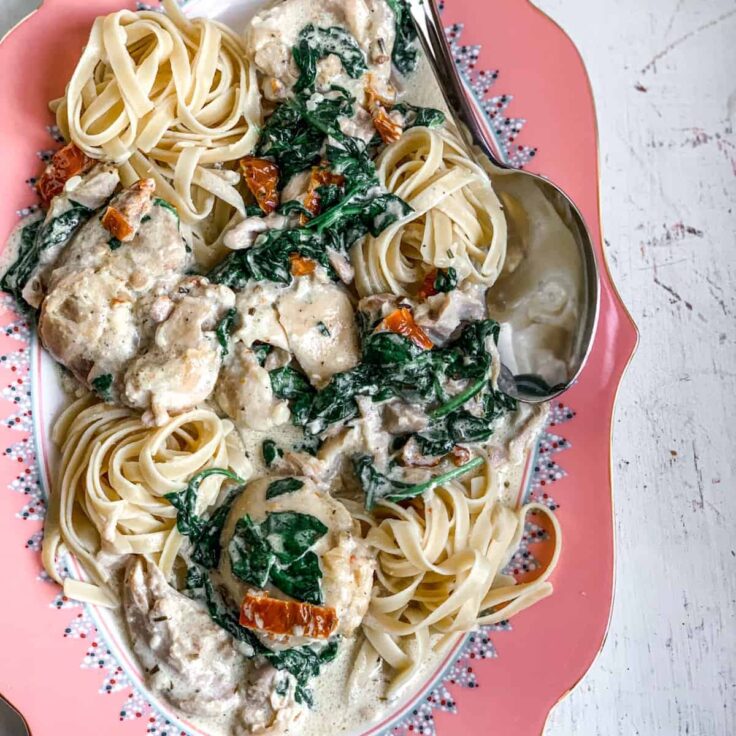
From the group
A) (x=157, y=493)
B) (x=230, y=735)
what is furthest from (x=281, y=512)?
→ (x=230, y=735)

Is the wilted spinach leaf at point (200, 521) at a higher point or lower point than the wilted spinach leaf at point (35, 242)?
lower

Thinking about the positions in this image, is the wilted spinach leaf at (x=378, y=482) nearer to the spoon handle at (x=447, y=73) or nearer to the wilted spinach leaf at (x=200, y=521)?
the wilted spinach leaf at (x=200, y=521)

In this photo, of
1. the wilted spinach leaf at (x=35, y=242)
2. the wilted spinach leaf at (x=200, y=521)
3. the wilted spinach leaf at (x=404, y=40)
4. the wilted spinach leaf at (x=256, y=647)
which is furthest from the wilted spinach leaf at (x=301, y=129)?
the wilted spinach leaf at (x=256, y=647)

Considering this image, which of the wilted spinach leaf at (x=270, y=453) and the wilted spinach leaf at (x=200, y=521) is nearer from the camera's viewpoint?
the wilted spinach leaf at (x=200, y=521)

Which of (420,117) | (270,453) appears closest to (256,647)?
(270,453)

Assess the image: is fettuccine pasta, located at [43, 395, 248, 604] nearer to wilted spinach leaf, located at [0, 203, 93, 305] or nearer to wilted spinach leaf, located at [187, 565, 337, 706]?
wilted spinach leaf, located at [187, 565, 337, 706]

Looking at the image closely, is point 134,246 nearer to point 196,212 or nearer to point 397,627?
point 196,212

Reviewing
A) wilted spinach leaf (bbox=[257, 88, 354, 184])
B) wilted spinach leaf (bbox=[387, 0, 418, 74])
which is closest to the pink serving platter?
wilted spinach leaf (bbox=[387, 0, 418, 74])
